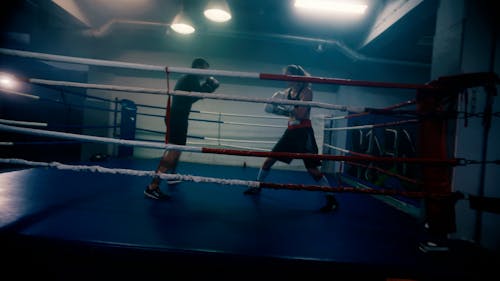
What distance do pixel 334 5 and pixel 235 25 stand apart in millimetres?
1984

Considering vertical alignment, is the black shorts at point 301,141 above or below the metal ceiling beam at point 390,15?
below

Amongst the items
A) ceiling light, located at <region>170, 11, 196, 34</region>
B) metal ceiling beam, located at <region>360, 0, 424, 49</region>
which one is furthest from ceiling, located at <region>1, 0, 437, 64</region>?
ceiling light, located at <region>170, 11, 196, 34</region>

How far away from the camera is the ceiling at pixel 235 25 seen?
3.85 meters

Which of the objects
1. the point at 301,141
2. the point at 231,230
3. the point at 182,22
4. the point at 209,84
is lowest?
the point at 231,230

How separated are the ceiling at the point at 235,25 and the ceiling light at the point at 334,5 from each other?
0.15 metres

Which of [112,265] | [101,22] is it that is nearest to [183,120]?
[112,265]

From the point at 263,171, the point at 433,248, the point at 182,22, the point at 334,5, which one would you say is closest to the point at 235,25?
the point at 182,22

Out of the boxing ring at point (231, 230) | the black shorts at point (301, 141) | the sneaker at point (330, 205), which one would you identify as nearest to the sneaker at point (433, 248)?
the boxing ring at point (231, 230)

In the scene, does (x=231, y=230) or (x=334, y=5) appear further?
(x=334, y=5)

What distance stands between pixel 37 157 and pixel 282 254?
572 cm

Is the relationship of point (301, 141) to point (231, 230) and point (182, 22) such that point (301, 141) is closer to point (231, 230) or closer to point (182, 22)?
point (231, 230)

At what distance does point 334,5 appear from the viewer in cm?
359

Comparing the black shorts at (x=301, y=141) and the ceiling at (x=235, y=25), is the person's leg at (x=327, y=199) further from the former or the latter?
the ceiling at (x=235, y=25)

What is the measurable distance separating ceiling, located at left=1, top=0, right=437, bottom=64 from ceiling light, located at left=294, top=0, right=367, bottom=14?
6.0 inches
